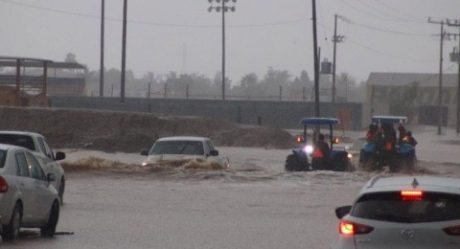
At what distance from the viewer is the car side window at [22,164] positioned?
20281 millimetres

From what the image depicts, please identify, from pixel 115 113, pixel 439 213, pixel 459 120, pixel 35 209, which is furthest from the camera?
pixel 459 120

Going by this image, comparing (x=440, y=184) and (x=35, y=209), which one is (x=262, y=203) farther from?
(x=440, y=184)

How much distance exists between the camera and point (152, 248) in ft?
64.2

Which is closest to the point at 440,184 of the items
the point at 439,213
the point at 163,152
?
the point at 439,213

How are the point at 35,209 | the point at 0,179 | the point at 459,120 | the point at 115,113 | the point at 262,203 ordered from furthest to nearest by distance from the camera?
the point at 459,120 < the point at 115,113 < the point at 262,203 < the point at 35,209 < the point at 0,179

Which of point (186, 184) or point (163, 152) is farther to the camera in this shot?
point (163, 152)

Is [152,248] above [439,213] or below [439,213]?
below

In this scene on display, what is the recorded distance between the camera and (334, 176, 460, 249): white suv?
12625mm

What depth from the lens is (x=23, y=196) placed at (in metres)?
20.0

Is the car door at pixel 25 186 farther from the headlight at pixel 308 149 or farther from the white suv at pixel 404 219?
the headlight at pixel 308 149

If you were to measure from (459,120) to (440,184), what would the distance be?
289 ft

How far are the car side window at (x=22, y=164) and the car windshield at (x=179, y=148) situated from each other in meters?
17.9

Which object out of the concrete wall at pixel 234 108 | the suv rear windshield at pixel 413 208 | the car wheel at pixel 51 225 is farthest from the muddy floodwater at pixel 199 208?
the concrete wall at pixel 234 108

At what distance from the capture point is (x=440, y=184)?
13.4m
